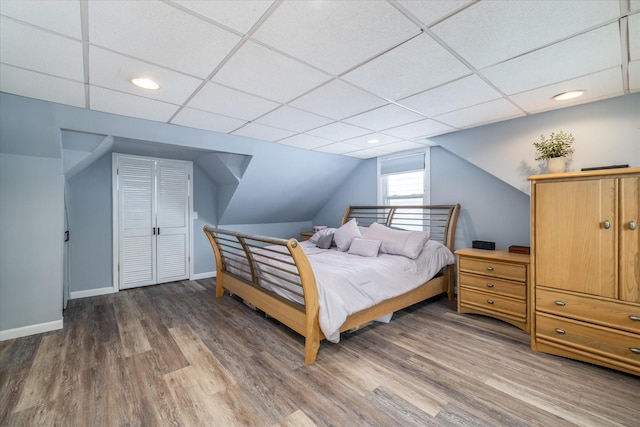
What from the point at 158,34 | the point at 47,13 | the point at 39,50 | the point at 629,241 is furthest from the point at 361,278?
the point at 39,50

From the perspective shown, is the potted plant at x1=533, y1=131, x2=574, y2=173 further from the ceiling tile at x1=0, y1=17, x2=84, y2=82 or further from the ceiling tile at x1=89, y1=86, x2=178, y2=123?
the ceiling tile at x1=0, y1=17, x2=84, y2=82

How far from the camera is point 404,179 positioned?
468 centimetres

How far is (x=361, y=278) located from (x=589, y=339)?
1.87 meters

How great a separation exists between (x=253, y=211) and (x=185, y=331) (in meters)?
2.67

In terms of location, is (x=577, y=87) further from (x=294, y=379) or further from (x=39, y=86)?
(x=39, y=86)

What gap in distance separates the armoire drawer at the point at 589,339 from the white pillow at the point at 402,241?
1340mm

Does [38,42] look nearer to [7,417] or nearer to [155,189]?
[7,417]

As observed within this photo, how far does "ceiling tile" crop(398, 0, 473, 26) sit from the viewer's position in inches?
52.5

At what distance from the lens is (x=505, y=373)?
6.95 ft

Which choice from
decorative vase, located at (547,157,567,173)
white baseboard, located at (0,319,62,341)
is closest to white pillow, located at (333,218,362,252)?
decorative vase, located at (547,157,567,173)

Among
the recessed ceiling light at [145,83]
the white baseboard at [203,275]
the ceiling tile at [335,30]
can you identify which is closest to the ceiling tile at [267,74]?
the ceiling tile at [335,30]

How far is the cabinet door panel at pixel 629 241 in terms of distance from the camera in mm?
2002

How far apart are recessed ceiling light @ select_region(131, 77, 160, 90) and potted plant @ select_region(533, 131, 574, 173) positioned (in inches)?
144

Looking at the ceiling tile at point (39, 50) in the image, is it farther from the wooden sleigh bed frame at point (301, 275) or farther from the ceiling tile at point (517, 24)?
the ceiling tile at point (517, 24)
